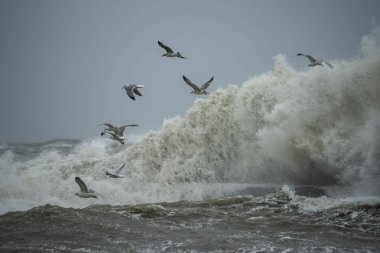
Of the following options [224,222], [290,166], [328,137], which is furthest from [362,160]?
[224,222]

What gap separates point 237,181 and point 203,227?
5983mm

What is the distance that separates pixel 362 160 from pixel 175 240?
288 inches

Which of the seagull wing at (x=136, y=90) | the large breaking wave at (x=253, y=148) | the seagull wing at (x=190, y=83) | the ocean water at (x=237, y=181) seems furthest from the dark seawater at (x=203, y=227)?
the seagull wing at (x=190, y=83)

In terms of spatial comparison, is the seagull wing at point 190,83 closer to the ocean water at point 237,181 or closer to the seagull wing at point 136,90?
the seagull wing at point 136,90

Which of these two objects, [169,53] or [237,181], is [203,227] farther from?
[237,181]

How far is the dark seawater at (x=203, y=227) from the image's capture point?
31.4ft

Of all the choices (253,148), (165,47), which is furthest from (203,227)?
(253,148)

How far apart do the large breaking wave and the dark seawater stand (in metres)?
1.96

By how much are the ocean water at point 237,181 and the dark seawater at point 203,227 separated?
3 cm

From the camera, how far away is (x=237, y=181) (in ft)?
56.2

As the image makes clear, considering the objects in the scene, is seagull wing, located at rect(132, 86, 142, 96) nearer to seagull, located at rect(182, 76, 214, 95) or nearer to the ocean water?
seagull, located at rect(182, 76, 214, 95)


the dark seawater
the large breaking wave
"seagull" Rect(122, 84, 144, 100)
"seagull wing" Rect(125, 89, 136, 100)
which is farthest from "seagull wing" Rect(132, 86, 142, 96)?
the large breaking wave

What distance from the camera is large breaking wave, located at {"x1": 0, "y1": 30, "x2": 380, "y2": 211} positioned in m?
15.5

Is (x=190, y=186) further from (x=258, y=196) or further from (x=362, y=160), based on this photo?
(x=362, y=160)
